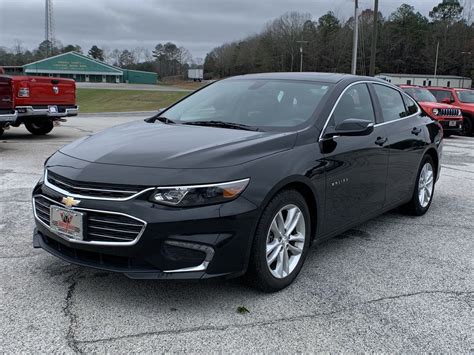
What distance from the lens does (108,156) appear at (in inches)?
136

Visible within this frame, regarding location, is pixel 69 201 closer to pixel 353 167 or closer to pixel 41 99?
pixel 353 167

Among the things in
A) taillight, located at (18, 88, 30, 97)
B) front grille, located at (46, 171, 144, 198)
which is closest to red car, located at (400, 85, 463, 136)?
taillight, located at (18, 88, 30, 97)

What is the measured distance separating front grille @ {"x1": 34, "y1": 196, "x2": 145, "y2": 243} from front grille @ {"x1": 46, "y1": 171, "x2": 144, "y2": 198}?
0.12m

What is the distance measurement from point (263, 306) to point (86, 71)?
110 metres

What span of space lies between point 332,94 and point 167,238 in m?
2.12

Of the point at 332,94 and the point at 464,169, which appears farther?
the point at 464,169

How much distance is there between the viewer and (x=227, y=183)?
319cm

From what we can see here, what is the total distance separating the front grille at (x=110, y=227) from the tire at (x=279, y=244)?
0.80 m

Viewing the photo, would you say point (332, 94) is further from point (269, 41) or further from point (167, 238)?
point (269, 41)

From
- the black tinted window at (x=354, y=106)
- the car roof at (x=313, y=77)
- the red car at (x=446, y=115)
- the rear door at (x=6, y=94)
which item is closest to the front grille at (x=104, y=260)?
the black tinted window at (x=354, y=106)

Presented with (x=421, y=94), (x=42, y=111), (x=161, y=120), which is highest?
(x=421, y=94)

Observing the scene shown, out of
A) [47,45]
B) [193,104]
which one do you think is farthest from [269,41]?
[193,104]

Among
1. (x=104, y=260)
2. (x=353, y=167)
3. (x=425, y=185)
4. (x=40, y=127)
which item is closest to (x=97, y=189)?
(x=104, y=260)

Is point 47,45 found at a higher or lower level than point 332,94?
higher
